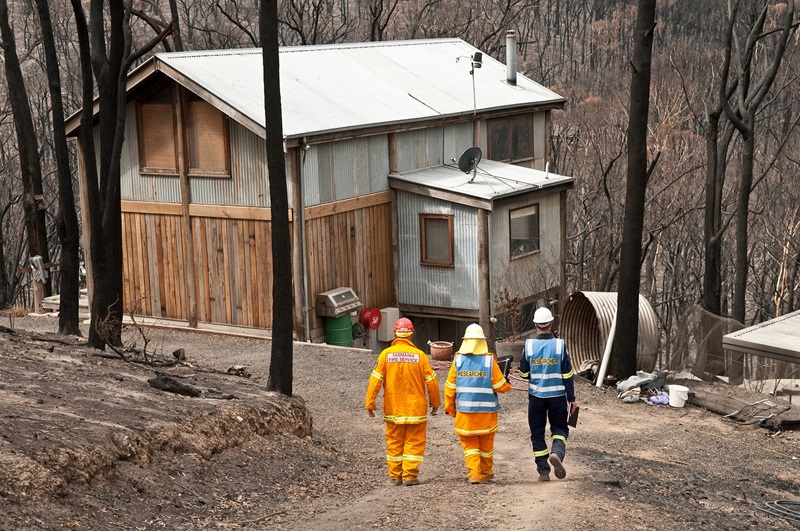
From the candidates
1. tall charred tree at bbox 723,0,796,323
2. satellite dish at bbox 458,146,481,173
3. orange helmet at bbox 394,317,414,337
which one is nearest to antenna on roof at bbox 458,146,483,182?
satellite dish at bbox 458,146,481,173

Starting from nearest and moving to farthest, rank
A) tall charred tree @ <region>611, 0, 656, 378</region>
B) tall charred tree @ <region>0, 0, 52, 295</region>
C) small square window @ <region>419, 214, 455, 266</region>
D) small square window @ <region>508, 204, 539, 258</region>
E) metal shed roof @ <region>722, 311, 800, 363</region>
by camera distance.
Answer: metal shed roof @ <region>722, 311, 800, 363</region>
tall charred tree @ <region>611, 0, 656, 378</region>
small square window @ <region>419, 214, 455, 266</region>
small square window @ <region>508, 204, 539, 258</region>
tall charred tree @ <region>0, 0, 52, 295</region>

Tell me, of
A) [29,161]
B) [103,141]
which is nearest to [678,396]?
[103,141]

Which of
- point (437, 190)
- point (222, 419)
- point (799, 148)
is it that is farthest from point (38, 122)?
point (222, 419)

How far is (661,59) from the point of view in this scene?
59.0 meters

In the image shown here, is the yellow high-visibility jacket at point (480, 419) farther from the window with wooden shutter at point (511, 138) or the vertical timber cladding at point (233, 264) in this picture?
the window with wooden shutter at point (511, 138)

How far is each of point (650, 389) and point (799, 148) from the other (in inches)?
1474

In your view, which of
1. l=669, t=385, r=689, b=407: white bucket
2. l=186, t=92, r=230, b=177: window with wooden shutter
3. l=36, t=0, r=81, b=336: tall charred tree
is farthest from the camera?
l=186, t=92, r=230, b=177: window with wooden shutter

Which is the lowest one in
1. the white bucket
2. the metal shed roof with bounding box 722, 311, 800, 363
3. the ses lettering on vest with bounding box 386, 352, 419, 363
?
the white bucket

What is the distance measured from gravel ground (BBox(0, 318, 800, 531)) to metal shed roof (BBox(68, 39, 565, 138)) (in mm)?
7201

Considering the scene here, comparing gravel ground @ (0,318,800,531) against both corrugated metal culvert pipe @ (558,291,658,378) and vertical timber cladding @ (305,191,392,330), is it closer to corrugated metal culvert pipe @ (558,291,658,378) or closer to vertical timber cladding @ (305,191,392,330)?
corrugated metal culvert pipe @ (558,291,658,378)

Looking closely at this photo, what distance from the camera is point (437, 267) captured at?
78.8ft

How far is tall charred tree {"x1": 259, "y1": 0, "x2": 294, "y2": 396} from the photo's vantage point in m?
12.9

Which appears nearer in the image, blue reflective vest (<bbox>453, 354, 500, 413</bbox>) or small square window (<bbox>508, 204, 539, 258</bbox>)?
blue reflective vest (<bbox>453, 354, 500, 413</bbox>)

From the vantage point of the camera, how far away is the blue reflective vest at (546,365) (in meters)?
10.8
